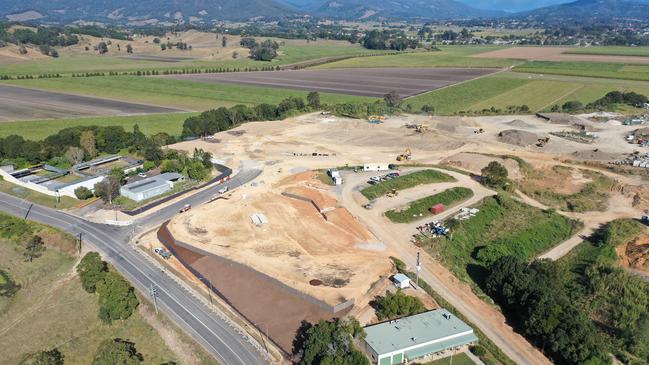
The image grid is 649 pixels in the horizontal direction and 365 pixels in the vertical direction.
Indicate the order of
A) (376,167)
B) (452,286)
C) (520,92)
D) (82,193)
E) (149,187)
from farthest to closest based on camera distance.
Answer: (520,92) → (376,167) → (149,187) → (82,193) → (452,286)

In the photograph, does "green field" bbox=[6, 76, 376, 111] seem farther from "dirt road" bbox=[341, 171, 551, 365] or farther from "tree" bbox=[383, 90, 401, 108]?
"dirt road" bbox=[341, 171, 551, 365]

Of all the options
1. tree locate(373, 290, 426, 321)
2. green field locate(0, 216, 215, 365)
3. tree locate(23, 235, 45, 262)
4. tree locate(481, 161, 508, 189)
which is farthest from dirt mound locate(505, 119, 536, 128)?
tree locate(23, 235, 45, 262)

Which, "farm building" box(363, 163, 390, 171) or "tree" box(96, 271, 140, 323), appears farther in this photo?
"farm building" box(363, 163, 390, 171)

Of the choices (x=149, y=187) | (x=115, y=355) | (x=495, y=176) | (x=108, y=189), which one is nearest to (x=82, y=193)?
(x=108, y=189)

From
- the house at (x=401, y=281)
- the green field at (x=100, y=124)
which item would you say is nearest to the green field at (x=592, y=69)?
the green field at (x=100, y=124)

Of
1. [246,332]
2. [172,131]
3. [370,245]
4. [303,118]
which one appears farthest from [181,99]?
[246,332]

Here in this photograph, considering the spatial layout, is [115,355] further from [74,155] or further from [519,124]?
[519,124]

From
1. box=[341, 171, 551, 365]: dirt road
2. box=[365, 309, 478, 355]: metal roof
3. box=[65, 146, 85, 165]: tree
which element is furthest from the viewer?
box=[65, 146, 85, 165]: tree
